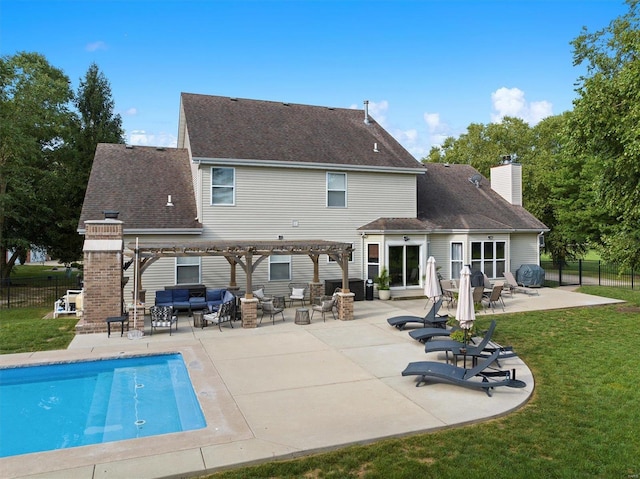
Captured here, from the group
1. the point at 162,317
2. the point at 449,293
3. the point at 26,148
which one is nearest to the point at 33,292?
the point at 26,148

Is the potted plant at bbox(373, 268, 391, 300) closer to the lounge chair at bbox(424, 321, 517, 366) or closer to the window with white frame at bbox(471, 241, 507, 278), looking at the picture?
the window with white frame at bbox(471, 241, 507, 278)

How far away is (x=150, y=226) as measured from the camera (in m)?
16.8

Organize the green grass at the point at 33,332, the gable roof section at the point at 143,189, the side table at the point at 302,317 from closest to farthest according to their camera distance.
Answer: the green grass at the point at 33,332 < the side table at the point at 302,317 < the gable roof section at the point at 143,189

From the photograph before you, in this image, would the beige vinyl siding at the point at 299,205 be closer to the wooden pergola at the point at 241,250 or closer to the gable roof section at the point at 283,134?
the gable roof section at the point at 283,134

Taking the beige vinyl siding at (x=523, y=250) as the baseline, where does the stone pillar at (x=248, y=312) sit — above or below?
below

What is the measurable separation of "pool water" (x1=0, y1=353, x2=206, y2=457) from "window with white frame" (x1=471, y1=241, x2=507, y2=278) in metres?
15.2

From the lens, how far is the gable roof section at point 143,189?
56.1ft

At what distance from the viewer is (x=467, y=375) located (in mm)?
8383

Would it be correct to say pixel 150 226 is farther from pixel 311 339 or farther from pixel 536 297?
pixel 536 297

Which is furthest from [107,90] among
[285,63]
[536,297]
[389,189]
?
[536,297]

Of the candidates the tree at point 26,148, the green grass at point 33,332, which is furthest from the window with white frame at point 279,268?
the tree at point 26,148

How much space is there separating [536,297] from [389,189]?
8.18 m

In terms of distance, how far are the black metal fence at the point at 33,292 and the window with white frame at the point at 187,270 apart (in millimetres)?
5281

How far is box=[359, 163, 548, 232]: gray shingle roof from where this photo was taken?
20.8 meters
